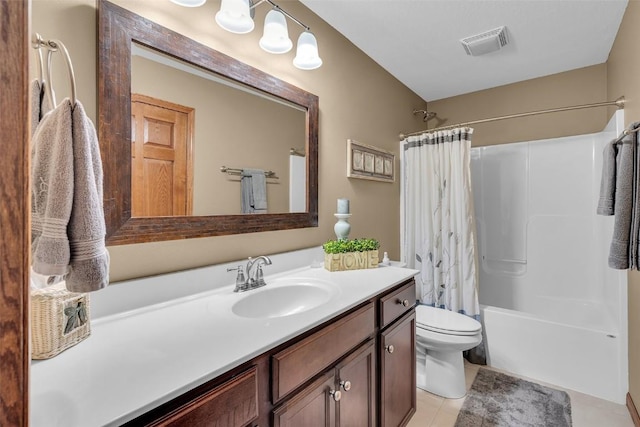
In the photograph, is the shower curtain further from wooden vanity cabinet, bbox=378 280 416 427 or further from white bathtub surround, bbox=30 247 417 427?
white bathtub surround, bbox=30 247 417 427

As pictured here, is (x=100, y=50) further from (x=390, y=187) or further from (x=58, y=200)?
(x=390, y=187)

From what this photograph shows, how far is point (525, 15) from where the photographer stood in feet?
6.16

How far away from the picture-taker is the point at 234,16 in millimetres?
1241

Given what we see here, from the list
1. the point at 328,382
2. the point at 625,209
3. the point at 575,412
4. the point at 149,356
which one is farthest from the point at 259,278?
the point at 575,412

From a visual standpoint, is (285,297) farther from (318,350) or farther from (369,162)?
(369,162)

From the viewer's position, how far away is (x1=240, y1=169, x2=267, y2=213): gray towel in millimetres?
1459

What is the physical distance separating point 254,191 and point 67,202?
93 cm

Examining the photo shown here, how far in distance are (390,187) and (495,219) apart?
115 cm

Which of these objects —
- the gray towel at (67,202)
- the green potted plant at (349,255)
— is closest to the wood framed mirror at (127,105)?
the gray towel at (67,202)

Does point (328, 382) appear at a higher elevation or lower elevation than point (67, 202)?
lower

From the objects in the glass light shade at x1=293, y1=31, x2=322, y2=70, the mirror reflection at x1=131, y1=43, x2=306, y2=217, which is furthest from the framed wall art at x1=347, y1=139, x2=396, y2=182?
the glass light shade at x1=293, y1=31, x2=322, y2=70

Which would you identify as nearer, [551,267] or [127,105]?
[127,105]

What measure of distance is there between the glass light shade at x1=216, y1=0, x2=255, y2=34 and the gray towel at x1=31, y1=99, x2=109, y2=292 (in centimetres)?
83

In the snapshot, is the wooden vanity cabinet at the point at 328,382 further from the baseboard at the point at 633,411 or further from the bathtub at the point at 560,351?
the baseboard at the point at 633,411
